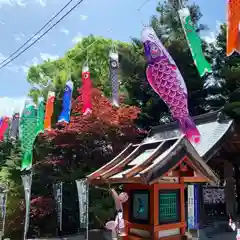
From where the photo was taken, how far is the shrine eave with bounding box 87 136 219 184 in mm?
4270

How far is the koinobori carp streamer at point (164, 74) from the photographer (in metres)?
7.64

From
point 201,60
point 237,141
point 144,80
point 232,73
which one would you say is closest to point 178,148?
point 201,60

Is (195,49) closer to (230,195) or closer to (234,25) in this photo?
(234,25)

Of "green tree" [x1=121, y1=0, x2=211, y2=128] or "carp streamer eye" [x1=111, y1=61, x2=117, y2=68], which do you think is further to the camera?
"green tree" [x1=121, y1=0, x2=211, y2=128]

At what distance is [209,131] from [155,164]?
8.85m

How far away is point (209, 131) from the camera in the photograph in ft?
41.2

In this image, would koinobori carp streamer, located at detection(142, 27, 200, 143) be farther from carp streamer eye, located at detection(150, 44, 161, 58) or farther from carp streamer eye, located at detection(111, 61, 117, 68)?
carp streamer eye, located at detection(111, 61, 117, 68)

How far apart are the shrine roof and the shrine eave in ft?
15.9

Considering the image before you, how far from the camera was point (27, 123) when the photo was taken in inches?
466

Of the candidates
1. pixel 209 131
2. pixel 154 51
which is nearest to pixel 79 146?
pixel 209 131

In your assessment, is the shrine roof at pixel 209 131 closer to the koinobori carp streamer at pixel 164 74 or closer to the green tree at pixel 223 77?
the koinobori carp streamer at pixel 164 74

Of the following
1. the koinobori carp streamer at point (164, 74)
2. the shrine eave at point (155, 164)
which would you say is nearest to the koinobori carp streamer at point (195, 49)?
the koinobori carp streamer at point (164, 74)

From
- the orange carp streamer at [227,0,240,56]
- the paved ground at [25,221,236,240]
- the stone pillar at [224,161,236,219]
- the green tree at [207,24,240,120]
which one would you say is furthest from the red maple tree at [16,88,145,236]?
the orange carp streamer at [227,0,240,56]

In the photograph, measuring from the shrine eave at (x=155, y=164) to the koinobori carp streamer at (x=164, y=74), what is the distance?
116 inches
